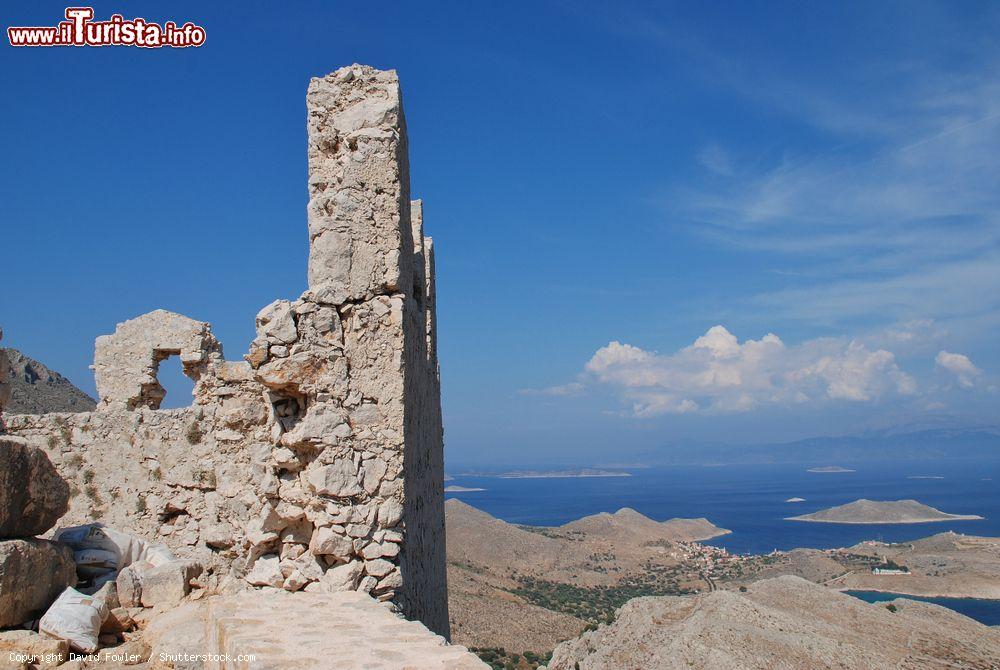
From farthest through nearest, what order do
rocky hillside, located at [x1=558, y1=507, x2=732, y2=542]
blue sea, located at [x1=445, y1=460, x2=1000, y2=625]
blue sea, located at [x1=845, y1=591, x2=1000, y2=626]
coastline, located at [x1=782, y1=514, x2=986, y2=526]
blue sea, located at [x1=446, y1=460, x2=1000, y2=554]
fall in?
coastline, located at [x1=782, y1=514, x2=986, y2=526] < blue sea, located at [x1=446, y1=460, x2=1000, y2=554] < blue sea, located at [x1=445, y1=460, x2=1000, y2=625] < rocky hillside, located at [x1=558, y1=507, x2=732, y2=542] < blue sea, located at [x1=845, y1=591, x2=1000, y2=626]

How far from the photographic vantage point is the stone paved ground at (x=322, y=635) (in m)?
3.48

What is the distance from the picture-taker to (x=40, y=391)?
15.3 m

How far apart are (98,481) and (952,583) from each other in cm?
5161

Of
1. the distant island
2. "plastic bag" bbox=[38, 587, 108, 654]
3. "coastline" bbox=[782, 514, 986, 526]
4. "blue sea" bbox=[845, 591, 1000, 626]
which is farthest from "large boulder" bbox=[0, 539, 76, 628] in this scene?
the distant island

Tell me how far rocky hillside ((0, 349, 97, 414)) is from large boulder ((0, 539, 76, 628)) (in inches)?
354

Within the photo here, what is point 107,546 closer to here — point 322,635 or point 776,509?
point 322,635

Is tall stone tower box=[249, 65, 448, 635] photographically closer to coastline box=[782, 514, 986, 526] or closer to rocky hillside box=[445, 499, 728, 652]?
rocky hillside box=[445, 499, 728, 652]

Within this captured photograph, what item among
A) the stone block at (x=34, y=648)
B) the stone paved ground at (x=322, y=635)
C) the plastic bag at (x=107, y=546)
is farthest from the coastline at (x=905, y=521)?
the stone block at (x=34, y=648)

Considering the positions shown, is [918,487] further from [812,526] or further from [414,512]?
[414,512]

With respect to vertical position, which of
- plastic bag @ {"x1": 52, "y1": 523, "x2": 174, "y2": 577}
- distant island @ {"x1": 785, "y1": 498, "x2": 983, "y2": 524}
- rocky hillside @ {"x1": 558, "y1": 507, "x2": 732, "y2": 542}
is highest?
plastic bag @ {"x1": 52, "y1": 523, "x2": 174, "y2": 577}

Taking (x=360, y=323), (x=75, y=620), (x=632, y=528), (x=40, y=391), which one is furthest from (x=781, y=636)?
(x=632, y=528)

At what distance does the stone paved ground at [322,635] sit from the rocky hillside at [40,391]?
10349mm

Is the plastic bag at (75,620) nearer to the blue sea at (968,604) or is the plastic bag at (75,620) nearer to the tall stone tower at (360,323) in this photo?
the tall stone tower at (360,323)

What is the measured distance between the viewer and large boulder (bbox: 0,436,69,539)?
15.6ft
